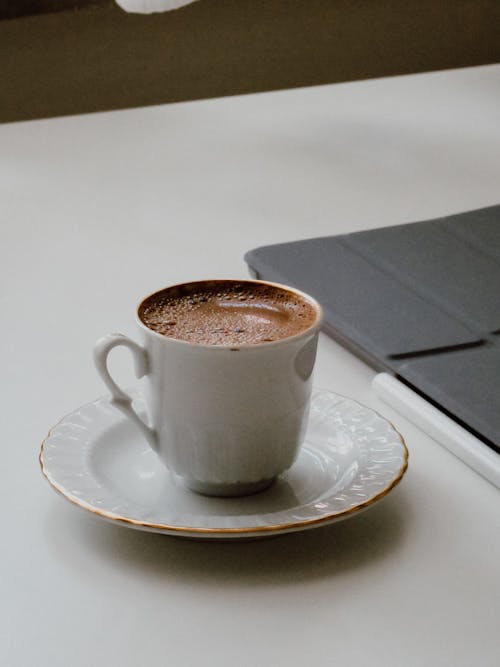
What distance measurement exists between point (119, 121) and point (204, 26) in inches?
58.2

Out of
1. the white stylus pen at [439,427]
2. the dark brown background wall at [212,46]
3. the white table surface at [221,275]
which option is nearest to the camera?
the white table surface at [221,275]

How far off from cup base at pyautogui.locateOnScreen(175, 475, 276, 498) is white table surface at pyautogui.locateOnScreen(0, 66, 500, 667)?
0.04 meters

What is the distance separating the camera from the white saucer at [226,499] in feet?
1.71

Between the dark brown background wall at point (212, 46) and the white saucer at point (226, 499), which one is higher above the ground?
the white saucer at point (226, 499)

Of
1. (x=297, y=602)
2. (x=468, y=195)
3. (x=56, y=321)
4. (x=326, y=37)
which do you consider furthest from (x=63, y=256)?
(x=326, y=37)

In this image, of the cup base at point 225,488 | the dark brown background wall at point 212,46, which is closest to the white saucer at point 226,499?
the cup base at point 225,488

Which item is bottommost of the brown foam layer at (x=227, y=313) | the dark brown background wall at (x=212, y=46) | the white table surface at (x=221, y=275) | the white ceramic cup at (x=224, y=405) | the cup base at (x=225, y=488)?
the dark brown background wall at (x=212, y=46)

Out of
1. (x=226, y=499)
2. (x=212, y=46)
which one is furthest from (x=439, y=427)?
(x=212, y=46)

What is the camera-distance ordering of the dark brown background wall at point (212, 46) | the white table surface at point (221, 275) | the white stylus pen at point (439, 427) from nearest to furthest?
the white table surface at point (221, 275)
the white stylus pen at point (439, 427)
the dark brown background wall at point (212, 46)

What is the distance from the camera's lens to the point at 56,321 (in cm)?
84

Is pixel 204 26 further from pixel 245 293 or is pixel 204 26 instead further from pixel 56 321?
pixel 245 293

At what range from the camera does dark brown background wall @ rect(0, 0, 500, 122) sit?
8.82 ft

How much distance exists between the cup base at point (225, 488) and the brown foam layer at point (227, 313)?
76 mm

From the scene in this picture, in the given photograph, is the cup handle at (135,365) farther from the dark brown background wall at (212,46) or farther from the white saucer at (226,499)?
the dark brown background wall at (212,46)
